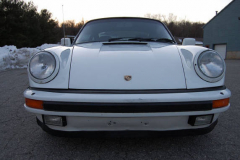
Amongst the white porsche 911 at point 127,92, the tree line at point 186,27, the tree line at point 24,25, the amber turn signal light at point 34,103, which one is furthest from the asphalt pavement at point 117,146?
the tree line at point 186,27

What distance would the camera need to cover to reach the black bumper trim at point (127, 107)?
49.1 inches

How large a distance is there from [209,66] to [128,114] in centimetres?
87

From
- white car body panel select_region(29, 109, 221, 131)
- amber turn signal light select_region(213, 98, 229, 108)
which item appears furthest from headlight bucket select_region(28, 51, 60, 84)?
amber turn signal light select_region(213, 98, 229, 108)

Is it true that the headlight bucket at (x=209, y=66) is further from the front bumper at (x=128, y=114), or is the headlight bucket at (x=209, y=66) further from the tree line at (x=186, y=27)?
the tree line at (x=186, y=27)

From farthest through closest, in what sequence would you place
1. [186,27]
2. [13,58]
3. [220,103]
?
[186,27] → [13,58] → [220,103]

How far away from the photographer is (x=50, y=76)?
141 centimetres

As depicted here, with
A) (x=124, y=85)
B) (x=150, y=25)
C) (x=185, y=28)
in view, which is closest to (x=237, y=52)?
(x=150, y=25)

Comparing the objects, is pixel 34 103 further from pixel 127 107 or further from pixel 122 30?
pixel 122 30

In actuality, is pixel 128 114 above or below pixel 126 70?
below

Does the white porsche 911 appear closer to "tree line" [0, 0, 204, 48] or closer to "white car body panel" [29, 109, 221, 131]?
"white car body panel" [29, 109, 221, 131]

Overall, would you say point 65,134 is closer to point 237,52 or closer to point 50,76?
point 50,76

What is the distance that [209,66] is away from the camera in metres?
1.47

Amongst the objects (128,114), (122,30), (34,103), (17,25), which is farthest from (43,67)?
(17,25)

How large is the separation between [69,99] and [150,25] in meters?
1.79
